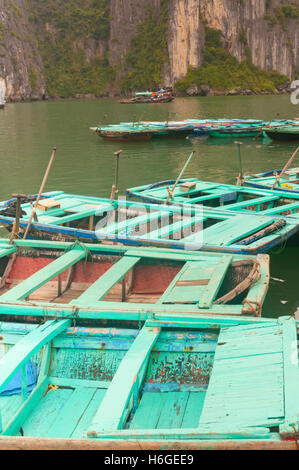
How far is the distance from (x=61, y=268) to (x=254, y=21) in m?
106

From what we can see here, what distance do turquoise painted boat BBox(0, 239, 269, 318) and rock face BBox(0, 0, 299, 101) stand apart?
8566 centimetres

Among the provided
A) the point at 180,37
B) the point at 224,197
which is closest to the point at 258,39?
the point at 180,37

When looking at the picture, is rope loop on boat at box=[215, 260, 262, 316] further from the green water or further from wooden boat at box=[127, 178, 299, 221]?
wooden boat at box=[127, 178, 299, 221]

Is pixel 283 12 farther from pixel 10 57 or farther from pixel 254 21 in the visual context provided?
pixel 10 57

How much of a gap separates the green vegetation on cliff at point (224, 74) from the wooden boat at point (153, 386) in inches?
3469

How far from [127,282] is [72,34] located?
117991mm

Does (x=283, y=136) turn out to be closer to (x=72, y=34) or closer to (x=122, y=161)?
(x=122, y=161)

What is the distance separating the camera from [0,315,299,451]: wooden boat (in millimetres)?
2842

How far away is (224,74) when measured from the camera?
91.5 metres

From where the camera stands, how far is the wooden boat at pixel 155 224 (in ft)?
23.9

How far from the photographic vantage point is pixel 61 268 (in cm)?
566

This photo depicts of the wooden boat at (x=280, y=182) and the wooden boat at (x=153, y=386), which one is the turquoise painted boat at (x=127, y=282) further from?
the wooden boat at (x=280, y=182)

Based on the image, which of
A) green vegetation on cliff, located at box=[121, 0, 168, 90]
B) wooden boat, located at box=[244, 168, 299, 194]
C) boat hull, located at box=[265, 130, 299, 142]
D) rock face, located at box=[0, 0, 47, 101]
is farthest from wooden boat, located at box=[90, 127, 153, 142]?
green vegetation on cliff, located at box=[121, 0, 168, 90]

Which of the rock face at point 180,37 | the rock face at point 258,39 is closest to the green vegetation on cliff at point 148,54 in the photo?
the rock face at point 180,37
